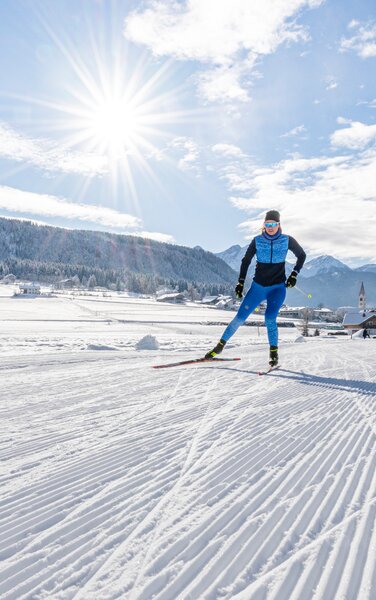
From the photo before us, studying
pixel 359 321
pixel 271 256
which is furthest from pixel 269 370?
pixel 359 321

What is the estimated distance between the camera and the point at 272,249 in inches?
278

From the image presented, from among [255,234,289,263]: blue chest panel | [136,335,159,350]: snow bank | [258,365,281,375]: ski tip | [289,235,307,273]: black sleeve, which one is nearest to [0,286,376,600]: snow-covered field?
[258,365,281,375]: ski tip

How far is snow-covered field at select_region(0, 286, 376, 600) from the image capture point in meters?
1.40

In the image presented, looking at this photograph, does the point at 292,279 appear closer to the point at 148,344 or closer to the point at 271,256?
the point at 271,256

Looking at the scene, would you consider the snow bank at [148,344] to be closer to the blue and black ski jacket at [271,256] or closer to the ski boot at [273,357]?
the ski boot at [273,357]

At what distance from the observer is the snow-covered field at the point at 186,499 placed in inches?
55.2

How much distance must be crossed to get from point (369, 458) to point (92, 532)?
1.91m

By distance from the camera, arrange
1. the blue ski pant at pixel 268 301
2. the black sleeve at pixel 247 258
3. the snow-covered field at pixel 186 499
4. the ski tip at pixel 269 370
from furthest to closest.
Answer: the black sleeve at pixel 247 258 < the blue ski pant at pixel 268 301 < the ski tip at pixel 269 370 < the snow-covered field at pixel 186 499

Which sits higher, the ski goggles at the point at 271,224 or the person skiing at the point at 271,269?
the ski goggles at the point at 271,224

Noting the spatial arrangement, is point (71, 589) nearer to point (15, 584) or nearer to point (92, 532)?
point (15, 584)

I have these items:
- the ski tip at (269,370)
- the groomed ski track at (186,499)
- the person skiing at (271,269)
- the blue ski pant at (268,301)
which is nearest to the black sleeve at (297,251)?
the person skiing at (271,269)

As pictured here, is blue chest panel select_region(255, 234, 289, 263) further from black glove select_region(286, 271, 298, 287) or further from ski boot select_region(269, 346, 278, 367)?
ski boot select_region(269, 346, 278, 367)

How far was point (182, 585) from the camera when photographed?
137 cm

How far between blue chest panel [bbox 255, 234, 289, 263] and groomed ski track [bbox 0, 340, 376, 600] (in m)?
3.41
